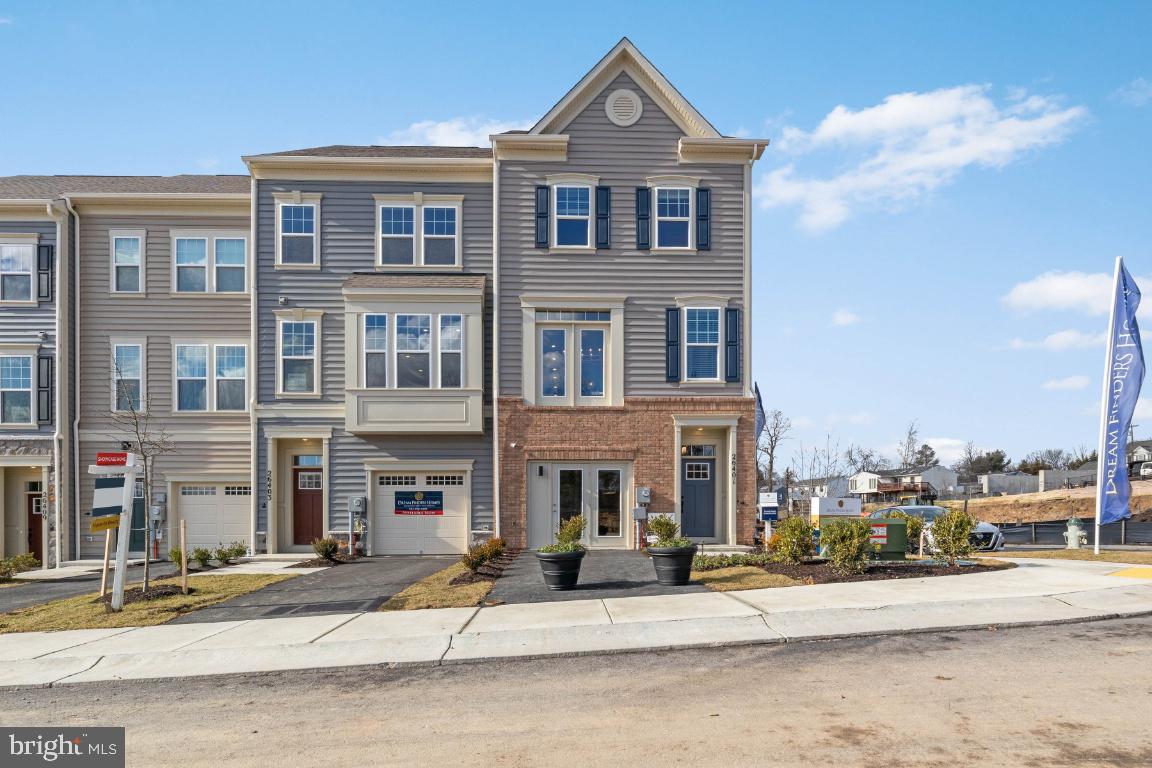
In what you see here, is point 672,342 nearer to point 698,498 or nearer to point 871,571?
point 698,498

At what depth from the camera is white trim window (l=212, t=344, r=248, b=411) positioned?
2247 centimetres

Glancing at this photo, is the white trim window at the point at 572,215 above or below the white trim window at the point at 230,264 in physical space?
above

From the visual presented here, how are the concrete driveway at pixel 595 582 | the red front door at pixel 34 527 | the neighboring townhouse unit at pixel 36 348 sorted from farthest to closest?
the red front door at pixel 34 527 < the neighboring townhouse unit at pixel 36 348 < the concrete driveway at pixel 595 582

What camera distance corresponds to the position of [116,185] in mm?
24031

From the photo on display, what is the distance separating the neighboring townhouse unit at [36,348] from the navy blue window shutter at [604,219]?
14221 millimetres

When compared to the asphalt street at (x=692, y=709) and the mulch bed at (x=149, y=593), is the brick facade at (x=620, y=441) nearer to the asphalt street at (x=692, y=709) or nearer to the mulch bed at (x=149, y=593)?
the mulch bed at (x=149, y=593)

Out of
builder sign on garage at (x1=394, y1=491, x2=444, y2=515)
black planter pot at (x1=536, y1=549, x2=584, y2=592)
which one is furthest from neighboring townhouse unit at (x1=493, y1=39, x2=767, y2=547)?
black planter pot at (x1=536, y1=549, x2=584, y2=592)

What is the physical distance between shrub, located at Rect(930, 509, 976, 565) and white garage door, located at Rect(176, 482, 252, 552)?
1701 cm

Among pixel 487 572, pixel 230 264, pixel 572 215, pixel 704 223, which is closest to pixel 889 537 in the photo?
pixel 487 572

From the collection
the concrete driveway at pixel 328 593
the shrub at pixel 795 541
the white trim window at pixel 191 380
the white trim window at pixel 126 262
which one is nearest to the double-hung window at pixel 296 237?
the white trim window at pixel 191 380

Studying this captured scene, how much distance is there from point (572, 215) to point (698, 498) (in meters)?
7.83

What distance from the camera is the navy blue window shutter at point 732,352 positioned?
20875 mm

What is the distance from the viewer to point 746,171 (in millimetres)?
21141

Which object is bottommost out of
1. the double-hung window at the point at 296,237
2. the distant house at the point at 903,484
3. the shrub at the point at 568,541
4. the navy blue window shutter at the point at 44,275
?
the distant house at the point at 903,484
